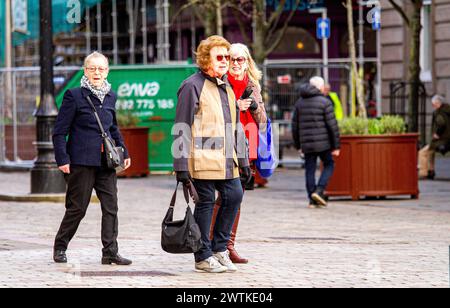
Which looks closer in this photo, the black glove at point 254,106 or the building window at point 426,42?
the black glove at point 254,106

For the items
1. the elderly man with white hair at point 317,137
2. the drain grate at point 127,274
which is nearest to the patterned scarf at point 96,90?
the drain grate at point 127,274

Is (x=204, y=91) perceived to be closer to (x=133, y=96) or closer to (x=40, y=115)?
(x=40, y=115)

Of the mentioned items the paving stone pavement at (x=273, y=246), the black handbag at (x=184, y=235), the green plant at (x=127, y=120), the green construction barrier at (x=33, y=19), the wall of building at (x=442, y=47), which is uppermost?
the green construction barrier at (x=33, y=19)

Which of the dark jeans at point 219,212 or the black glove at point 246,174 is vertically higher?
the black glove at point 246,174

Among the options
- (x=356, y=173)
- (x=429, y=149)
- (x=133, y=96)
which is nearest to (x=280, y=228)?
(x=356, y=173)

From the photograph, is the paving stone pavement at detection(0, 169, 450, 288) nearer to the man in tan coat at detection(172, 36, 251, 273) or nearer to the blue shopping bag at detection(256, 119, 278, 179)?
the man in tan coat at detection(172, 36, 251, 273)

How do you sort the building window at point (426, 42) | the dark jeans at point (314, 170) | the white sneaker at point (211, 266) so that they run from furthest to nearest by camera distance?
the building window at point (426, 42) → the dark jeans at point (314, 170) → the white sneaker at point (211, 266)

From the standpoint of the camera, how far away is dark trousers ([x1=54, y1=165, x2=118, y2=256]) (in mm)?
10977

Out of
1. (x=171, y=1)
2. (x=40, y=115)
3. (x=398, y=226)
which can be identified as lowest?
(x=398, y=226)

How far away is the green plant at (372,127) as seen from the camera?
18.8 meters

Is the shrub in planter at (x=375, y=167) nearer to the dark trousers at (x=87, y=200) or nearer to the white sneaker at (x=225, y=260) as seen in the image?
the dark trousers at (x=87, y=200)

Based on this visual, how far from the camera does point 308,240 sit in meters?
13.1

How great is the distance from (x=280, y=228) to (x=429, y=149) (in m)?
8.98

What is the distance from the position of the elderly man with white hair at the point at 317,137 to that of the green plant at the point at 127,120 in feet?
24.9
